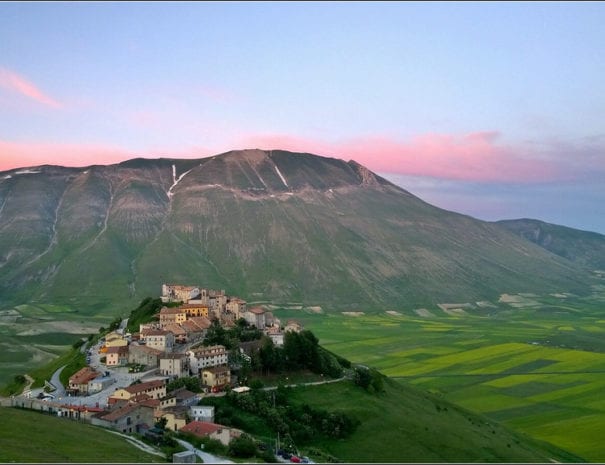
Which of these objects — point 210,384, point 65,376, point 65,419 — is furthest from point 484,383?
point 65,419

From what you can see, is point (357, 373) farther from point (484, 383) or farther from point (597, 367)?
point (597, 367)

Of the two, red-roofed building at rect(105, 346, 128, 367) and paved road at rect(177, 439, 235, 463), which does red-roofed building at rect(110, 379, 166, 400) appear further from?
red-roofed building at rect(105, 346, 128, 367)

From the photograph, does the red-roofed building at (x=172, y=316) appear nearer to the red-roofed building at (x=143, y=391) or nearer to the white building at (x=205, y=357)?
the white building at (x=205, y=357)

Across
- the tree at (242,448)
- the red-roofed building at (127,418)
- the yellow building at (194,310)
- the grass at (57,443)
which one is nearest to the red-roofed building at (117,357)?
the yellow building at (194,310)

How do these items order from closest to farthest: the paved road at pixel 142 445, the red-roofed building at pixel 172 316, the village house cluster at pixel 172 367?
the paved road at pixel 142 445 → the village house cluster at pixel 172 367 → the red-roofed building at pixel 172 316

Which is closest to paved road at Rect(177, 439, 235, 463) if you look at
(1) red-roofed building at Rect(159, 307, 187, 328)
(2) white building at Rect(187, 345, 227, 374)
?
(2) white building at Rect(187, 345, 227, 374)

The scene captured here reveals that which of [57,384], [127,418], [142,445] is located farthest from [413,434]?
[57,384]
